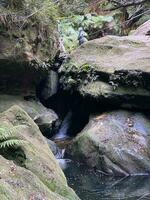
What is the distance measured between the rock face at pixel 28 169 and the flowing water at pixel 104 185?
1647 millimetres

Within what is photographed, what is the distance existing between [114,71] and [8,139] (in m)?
4.82

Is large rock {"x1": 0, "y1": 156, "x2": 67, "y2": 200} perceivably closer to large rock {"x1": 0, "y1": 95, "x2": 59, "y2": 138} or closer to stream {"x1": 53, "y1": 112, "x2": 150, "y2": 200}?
stream {"x1": 53, "y1": 112, "x2": 150, "y2": 200}

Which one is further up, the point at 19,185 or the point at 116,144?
the point at 19,185

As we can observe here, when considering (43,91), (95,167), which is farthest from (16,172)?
(43,91)

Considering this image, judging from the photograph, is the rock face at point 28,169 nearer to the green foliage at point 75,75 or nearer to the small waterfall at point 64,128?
the green foliage at point 75,75

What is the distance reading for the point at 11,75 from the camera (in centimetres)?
855

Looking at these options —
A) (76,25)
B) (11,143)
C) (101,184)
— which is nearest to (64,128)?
(101,184)

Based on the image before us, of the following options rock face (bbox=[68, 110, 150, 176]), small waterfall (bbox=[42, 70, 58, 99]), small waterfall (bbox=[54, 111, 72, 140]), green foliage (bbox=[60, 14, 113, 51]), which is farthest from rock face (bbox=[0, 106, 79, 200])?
green foliage (bbox=[60, 14, 113, 51])

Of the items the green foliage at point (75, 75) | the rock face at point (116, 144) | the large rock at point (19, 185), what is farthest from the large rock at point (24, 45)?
the large rock at point (19, 185)

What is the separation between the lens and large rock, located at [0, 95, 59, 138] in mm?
8555

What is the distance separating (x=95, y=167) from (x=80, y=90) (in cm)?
235

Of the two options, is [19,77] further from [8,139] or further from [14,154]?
[14,154]

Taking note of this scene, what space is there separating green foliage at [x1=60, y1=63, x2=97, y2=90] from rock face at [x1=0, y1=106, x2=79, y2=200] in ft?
13.5

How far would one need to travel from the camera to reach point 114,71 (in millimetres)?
9086
